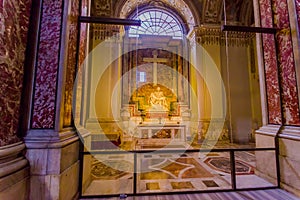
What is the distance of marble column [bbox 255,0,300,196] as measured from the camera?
7.85 feet

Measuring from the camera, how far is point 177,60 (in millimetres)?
8516

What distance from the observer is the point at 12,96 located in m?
1.62

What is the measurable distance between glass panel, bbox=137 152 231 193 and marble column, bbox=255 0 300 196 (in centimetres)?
78

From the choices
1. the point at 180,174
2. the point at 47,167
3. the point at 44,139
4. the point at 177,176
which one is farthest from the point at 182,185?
the point at 44,139

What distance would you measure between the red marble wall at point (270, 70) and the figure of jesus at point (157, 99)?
5.42 m

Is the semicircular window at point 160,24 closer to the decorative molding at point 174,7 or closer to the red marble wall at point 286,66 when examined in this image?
the decorative molding at point 174,7

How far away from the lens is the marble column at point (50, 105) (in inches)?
68.6

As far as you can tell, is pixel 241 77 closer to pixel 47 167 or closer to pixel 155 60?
pixel 155 60

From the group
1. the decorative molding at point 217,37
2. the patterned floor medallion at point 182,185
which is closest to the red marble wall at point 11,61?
the patterned floor medallion at point 182,185

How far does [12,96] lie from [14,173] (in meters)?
0.67

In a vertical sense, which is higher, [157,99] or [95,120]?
[157,99]

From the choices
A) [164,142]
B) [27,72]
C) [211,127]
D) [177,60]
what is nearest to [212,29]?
[177,60]

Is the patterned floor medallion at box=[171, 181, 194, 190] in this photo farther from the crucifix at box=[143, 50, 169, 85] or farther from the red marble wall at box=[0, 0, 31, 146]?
the crucifix at box=[143, 50, 169, 85]

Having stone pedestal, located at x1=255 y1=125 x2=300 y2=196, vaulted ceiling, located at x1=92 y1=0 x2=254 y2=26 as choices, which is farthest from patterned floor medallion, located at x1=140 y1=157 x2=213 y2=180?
vaulted ceiling, located at x1=92 y1=0 x2=254 y2=26
